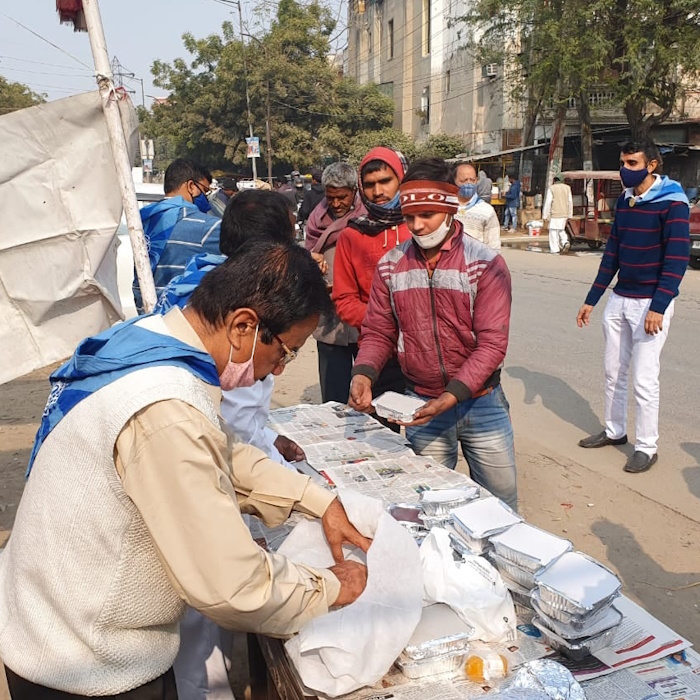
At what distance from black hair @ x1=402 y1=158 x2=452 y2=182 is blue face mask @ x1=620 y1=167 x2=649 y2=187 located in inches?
70.2

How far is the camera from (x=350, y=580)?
1.43 meters

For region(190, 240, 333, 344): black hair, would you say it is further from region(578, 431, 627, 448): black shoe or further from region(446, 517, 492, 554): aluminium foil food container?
region(578, 431, 627, 448): black shoe

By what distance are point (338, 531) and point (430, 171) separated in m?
1.31

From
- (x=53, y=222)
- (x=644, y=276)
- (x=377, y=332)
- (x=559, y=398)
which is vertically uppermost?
(x=53, y=222)

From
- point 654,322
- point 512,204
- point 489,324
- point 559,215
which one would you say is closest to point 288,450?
point 489,324

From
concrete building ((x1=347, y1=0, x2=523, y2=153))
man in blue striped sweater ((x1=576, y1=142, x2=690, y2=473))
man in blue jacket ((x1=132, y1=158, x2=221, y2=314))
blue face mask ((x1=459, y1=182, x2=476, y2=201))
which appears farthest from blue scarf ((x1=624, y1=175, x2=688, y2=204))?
concrete building ((x1=347, y1=0, x2=523, y2=153))

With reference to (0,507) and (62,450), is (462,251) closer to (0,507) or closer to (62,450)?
(62,450)

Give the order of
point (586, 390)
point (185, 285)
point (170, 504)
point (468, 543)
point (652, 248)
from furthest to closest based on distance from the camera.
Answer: point (586, 390)
point (652, 248)
point (185, 285)
point (468, 543)
point (170, 504)

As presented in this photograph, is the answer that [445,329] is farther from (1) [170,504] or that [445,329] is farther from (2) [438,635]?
(1) [170,504]

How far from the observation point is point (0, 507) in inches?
147

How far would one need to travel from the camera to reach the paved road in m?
3.89

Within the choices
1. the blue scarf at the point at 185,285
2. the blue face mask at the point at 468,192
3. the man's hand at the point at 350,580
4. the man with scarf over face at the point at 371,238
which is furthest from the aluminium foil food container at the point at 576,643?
the blue face mask at the point at 468,192

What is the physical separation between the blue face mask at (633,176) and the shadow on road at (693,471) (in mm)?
1623

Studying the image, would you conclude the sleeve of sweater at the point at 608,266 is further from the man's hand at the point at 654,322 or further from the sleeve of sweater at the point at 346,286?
the sleeve of sweater at the point at 346,286
